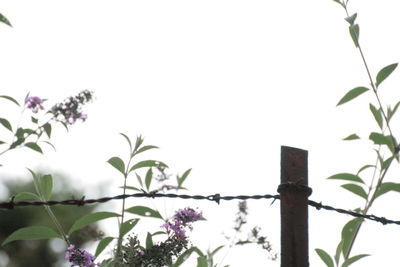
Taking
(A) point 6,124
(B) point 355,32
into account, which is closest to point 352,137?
(B) point 355,32

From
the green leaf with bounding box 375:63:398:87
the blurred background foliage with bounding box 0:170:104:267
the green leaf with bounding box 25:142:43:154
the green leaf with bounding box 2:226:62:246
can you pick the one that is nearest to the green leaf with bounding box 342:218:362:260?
the green leaf with bounding box 375:63:398:87

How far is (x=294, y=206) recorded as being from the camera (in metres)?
1.59

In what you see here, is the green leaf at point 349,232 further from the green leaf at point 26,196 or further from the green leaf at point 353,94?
the green leaf at point 26,196

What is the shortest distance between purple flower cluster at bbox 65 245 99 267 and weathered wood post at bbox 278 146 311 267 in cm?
51

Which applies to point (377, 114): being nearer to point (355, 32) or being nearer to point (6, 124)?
point (355, 32)

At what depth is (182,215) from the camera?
182cm

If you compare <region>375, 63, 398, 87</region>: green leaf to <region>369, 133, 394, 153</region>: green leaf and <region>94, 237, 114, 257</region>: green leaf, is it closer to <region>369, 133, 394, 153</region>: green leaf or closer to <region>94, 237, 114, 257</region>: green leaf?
<region>369, 133, 394, 153</region>: green leaf

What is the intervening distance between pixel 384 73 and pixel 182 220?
0.86 meters

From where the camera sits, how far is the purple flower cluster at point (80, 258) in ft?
5.21

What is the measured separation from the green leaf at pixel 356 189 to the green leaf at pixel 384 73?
0.40m

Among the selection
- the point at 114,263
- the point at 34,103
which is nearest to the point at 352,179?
the point at 114,263

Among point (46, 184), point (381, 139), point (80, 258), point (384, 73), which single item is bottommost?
point (80, 258)

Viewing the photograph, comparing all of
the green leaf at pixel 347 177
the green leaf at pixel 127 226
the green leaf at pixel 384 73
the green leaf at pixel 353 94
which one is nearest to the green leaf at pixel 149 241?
the green leaf at pixel 127 226

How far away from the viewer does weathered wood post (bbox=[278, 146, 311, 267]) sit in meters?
1.53
